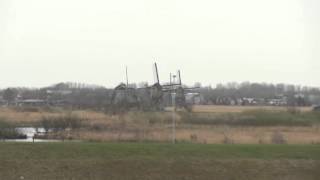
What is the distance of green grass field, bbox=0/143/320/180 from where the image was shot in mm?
20328

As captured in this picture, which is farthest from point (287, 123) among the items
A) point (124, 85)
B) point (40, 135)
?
point (124, 85)

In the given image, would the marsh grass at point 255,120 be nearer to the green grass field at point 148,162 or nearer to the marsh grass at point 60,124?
the marsh grass at point 60,124

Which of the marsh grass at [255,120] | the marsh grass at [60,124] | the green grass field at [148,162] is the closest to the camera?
the green grass field at [148,162]

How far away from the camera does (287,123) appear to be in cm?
6375

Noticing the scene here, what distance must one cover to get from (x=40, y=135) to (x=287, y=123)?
1254 inches

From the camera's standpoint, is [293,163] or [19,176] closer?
[19,176]

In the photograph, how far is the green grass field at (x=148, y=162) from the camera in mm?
20328

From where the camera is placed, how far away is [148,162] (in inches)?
A: 844

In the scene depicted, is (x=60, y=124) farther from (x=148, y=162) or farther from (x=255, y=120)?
(x=148, y=162)

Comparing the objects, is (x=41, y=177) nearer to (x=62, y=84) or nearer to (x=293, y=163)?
(x=293, y=163)

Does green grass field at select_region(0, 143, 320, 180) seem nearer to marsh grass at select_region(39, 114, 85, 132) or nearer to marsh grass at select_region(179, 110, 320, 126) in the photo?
marsh grass at select_region(39, 114, 85, 132)

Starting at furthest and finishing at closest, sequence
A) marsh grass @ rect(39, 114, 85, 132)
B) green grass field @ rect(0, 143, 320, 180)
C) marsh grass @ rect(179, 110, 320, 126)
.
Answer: marsh grass @ rect(179, 110, 320, 126)
marsh grass @ rect(39, 114, 85, 132)
green grass field @ rect(0, 143, 320, 180)

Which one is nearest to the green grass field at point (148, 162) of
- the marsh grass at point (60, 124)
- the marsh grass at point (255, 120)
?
the marsh grass at point (60, 124)

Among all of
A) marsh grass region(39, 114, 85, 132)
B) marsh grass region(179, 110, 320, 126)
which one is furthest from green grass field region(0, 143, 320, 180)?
marsh grass region(179, 110, 320, 126)
